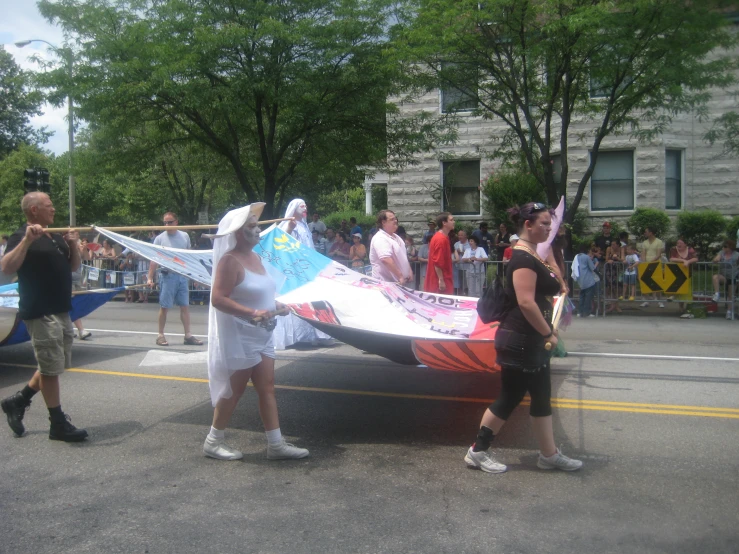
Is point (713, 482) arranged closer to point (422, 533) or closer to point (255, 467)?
point (422, 533)

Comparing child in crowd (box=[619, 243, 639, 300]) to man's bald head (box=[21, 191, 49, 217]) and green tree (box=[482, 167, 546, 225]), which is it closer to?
green tree (box=[482, 167, 546, 225])

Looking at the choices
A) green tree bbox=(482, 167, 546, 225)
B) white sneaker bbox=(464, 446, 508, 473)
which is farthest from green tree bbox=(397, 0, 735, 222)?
white sneaker bbox=(464, 446, 508, 473)

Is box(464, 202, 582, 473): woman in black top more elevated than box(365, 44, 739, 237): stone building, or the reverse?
box(365, 44, 739, 237): stone building

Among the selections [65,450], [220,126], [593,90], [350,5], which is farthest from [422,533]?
[220,126]

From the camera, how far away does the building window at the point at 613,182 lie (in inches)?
919

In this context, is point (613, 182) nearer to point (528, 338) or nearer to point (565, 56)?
point (565, 56)

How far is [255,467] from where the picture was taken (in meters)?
5.29

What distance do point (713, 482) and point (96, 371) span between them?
6668mm

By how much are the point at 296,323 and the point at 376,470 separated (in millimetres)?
3425

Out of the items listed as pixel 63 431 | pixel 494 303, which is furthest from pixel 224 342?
pixel 494 303

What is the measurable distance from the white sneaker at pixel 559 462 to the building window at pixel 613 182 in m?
19.6

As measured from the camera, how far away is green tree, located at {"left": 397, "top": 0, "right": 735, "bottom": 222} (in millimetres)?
13555

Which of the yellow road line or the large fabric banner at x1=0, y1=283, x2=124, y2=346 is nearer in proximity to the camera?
the yellow road line

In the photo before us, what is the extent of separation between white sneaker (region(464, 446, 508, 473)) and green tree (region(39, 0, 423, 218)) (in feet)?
39.8
